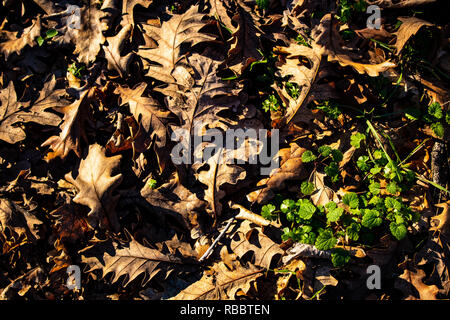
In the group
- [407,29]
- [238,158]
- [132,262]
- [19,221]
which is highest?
[407,29]

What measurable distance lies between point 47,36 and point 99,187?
5.50 feet

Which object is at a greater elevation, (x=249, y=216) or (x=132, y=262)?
(x=249, y=216)

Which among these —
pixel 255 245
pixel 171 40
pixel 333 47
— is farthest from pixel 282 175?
pixel 171 40

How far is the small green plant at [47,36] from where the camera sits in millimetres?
2971

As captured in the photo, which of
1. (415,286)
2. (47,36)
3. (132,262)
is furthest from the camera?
(47,36)

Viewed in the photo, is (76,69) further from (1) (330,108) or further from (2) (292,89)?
(1) (330,108)

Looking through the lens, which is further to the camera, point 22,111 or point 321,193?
point 22,111

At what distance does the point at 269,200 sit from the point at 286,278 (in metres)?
0.63

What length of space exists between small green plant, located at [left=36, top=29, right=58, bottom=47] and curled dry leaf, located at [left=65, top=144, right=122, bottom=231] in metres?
1.34

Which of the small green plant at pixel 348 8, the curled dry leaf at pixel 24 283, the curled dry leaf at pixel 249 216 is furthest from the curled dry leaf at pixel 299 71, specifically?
the curled dry leaf at pixel 24 283

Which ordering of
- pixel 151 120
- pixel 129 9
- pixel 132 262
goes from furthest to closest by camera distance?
pixel 129 9, pixel 151 120, pixel 132 262

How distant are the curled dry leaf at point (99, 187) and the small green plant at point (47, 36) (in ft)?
4.39

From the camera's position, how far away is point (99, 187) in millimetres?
2521

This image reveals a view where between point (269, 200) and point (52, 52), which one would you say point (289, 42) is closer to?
point (269, 200)
